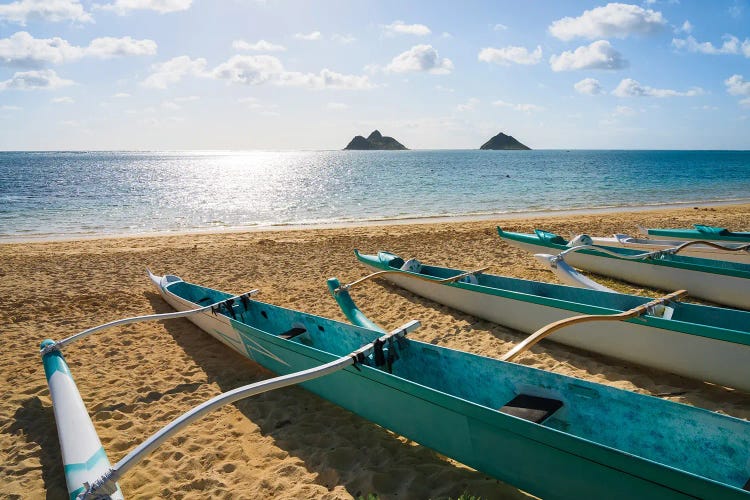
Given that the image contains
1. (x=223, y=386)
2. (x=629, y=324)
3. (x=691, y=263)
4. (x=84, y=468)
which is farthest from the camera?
(x=691, y=263)

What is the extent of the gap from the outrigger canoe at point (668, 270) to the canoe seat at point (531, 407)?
4.74m

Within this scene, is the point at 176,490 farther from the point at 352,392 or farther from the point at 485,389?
the point at 485,389

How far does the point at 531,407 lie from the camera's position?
3090 mm

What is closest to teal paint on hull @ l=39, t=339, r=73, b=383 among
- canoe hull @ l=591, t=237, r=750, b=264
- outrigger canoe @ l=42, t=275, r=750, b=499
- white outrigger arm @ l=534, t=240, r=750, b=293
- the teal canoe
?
outrigger canoe @ l=42, t=275, r=750, b=499

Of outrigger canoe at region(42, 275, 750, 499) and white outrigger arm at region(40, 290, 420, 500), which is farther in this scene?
white outrigger arm at region(40, 290, 420, 500)

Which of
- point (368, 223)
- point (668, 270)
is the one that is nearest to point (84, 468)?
point (668, 270)

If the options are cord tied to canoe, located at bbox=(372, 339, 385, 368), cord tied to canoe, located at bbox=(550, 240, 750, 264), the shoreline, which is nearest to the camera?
cord tied to canoe, located at bbox=(372, 339, 385, 368)

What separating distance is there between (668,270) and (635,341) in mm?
3324

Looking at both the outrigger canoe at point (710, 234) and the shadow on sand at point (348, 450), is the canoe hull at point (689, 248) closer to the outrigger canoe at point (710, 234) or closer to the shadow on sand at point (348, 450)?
the outrigger canoe at point (710, 234)

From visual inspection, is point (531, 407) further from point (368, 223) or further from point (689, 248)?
point (368, 223)

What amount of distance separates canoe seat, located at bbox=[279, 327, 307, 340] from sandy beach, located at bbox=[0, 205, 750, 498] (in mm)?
529

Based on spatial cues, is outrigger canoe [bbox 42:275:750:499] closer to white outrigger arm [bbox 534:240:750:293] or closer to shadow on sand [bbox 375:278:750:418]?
shadow on sand [bbox 375:278:750:418]

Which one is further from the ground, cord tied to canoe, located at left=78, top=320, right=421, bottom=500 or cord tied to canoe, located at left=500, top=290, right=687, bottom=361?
cord tied to canoe, located at left=500, top=290, right=687, bottom=361

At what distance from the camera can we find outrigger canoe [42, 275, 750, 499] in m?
2.33
